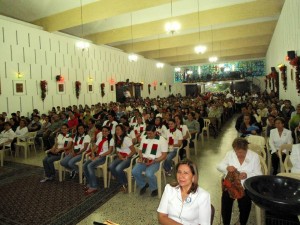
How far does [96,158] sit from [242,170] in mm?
2720

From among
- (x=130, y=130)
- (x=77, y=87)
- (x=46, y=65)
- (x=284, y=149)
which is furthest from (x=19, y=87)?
(x=284, y=149)

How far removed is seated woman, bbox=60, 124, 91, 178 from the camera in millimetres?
4605

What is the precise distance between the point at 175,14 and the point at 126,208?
322 inches

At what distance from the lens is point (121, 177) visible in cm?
414

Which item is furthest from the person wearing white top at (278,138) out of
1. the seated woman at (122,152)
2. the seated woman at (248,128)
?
the seated woman at (122,152)

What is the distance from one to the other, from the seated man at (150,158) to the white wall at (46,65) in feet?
23.3

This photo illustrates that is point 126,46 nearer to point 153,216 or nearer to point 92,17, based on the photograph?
point 92,17

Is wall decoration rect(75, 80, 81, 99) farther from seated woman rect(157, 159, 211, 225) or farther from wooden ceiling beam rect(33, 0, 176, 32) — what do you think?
seated woman rect(157, 159, 211, 225)

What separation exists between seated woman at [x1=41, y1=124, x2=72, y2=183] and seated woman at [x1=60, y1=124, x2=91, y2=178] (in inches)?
5.0

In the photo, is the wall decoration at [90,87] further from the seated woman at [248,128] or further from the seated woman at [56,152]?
the seated woman at [248,128]

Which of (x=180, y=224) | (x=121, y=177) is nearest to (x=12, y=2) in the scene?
(x=121, y=177)

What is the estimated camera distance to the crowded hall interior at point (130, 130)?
2.75 metres

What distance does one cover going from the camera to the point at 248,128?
17.3ft

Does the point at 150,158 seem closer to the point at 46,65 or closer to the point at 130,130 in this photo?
the point at 130,130
